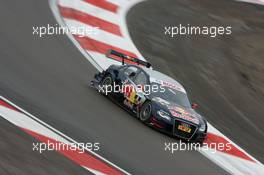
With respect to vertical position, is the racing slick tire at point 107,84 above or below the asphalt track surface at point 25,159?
above

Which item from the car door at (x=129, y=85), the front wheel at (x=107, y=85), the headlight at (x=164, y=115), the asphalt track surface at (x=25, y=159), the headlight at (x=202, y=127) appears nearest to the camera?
the asphalt track surface at (x=25, y=159)

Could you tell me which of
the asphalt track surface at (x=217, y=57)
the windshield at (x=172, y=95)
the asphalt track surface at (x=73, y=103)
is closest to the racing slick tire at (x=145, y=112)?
the asphalt track surface at (x=73, y=103)

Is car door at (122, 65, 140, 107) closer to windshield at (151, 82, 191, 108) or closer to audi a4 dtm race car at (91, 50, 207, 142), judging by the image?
audi a4 dtm race car at (91, 50, 207, 142)

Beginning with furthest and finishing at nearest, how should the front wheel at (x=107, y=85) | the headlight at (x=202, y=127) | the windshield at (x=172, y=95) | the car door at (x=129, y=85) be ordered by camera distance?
the front wheel at (x=107, y=85), the car door at (x=129, y=85), the windshield at (x=172, y=95), the headlight at (x=202, y=127)

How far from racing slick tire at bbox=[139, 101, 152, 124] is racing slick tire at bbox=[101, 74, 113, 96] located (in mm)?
1372

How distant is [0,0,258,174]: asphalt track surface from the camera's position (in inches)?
583

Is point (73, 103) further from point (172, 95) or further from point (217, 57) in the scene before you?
point (217, 57)

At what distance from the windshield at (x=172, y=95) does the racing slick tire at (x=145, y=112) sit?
0.36 meters

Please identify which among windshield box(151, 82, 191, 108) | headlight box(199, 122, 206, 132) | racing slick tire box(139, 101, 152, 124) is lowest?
headlight box(199, 122, 206, 132)

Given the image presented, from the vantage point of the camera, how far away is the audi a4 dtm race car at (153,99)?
16.2 m

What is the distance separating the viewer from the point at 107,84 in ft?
58.6

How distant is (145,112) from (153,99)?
36 cm

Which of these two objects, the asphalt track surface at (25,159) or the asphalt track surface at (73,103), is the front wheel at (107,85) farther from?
the asphalt track surface at (25,159)

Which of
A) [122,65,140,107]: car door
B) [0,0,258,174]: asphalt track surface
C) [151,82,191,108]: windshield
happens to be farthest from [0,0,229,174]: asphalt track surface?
[151,82,191,108]: windshield
